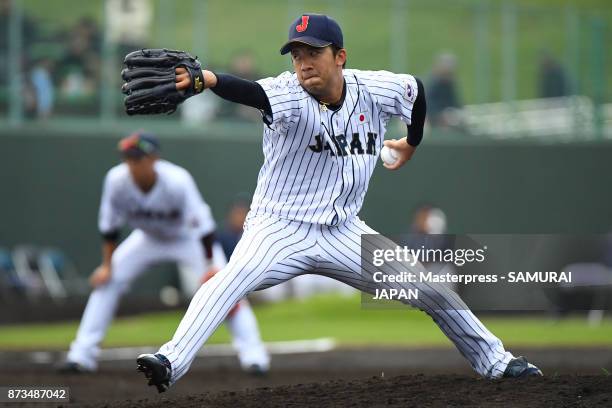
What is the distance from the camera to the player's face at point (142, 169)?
9719mm

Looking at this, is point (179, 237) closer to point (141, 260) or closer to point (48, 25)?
point (141, 260)

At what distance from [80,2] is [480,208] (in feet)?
26.6

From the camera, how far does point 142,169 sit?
9766 millimetres

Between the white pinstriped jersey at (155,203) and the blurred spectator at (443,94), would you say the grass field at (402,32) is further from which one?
the white pinstriped jersey at (155,203)

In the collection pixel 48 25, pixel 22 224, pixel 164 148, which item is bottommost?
pixel 22 224

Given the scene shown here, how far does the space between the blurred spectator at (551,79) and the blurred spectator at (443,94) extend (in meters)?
1.62

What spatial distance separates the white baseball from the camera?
6848 millimetres

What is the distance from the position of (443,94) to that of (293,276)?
1376 cm

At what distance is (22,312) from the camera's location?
16234 mm

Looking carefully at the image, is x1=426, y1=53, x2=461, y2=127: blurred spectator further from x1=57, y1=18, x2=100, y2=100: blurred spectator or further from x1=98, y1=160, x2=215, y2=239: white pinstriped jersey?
x1=98, y1=160, x2=215, y2=239: white pinstriped jersey

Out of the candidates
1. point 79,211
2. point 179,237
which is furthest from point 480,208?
point 179,237

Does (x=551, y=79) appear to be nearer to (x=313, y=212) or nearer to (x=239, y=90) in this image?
(x=313, y=212)

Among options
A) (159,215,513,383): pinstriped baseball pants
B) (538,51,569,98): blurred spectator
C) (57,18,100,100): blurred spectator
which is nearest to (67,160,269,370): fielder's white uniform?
(159,215,513,383): pinstriped baseball pants

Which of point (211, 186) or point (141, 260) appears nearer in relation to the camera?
point (141, 260)
